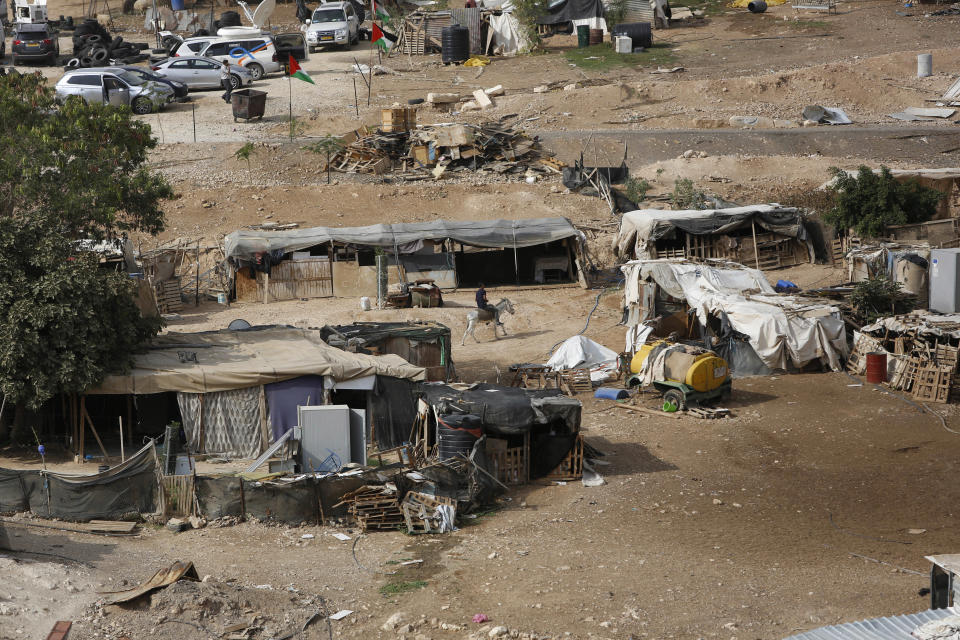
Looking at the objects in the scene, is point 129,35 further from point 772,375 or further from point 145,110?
point 772,375

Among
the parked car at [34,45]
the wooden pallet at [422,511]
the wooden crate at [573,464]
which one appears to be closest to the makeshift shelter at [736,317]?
the wooden crate at [573,464]

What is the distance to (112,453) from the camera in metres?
18.1

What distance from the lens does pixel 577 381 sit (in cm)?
2217

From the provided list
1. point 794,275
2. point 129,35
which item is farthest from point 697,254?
point 129,35

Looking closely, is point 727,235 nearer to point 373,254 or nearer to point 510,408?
point 373,254

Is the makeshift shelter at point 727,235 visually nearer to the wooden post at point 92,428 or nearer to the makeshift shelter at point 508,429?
the makeshift shelter at point 508,429

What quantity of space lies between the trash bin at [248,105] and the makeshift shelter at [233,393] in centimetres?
2178

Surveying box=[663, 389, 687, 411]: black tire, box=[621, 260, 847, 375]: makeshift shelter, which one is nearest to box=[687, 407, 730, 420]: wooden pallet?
box=[663, 389, 687, 411]: black tire

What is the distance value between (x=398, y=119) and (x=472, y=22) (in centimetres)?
1271

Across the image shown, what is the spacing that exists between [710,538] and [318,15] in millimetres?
39622

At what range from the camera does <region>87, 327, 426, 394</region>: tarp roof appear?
17.6 metres

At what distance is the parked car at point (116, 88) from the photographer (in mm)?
38406

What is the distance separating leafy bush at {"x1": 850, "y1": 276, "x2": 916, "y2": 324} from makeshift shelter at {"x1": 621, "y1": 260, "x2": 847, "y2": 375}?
113 centimetres

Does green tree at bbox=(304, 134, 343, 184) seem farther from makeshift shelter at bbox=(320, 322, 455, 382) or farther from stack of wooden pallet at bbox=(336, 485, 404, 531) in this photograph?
stack of wooden pallet at bbox=(336, 485, 404, 531)
